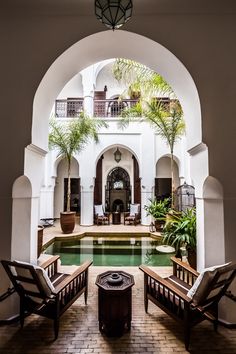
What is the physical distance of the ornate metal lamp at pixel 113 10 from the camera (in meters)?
1.90

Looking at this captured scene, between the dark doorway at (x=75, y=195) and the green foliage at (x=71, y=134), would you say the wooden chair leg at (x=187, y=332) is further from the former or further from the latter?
the dark doorway at (x=75, y=195)

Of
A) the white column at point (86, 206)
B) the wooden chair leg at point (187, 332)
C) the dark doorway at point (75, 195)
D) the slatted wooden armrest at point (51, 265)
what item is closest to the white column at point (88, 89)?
the white column at point (86, 206)

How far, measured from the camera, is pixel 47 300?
245 centimetres

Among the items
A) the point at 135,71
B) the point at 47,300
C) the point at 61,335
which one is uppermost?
the point at 135,71

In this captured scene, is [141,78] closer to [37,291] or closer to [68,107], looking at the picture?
[37,291]

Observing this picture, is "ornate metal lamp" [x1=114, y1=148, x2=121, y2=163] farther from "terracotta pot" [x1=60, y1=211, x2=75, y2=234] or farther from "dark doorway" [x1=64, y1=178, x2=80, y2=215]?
"terracotta pot" [x1=60, y1=211, x2=75, y2=234]

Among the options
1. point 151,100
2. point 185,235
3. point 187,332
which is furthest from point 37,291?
point 151,100

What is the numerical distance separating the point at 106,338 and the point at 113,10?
3.43m

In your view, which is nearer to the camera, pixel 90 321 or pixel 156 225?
pixel 90 321

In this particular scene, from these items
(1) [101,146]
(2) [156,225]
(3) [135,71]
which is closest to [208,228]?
(3) [135,71]

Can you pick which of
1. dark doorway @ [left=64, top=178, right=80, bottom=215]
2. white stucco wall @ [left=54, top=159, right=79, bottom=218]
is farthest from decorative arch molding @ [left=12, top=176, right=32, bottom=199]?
dark doorway @ [left=64, top=178, right=80, bottom=215]

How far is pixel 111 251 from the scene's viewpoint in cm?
625

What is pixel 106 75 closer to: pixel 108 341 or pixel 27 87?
pixel 27 87

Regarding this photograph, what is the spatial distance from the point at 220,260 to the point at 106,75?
12125mm
